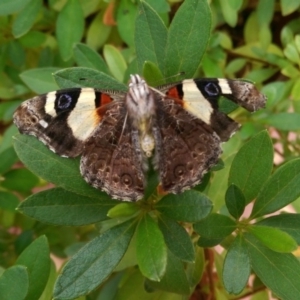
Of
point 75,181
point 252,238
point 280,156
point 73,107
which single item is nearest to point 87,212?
point 75,181

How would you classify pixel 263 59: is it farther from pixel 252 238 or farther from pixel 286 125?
pixel 252 238

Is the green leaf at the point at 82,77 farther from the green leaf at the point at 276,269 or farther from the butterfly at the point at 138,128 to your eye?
the green leaf at the point at 276,269

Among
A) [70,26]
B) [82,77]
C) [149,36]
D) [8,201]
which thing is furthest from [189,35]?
[8,201]

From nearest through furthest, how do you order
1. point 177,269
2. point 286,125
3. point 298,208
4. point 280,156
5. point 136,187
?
point 136,187, point 177,269, point 298,208, point 286,125, point 280,156

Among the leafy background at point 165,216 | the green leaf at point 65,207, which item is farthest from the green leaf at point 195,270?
the green leaf at point 65,207

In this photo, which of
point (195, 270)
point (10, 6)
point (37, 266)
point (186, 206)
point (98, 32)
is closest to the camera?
point (186, 206)

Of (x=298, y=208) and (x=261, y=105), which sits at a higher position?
(x=261, y=105)

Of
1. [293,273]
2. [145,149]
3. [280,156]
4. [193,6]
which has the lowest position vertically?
[280,156]

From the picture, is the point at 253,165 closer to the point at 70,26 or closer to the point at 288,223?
the point at 288,223
